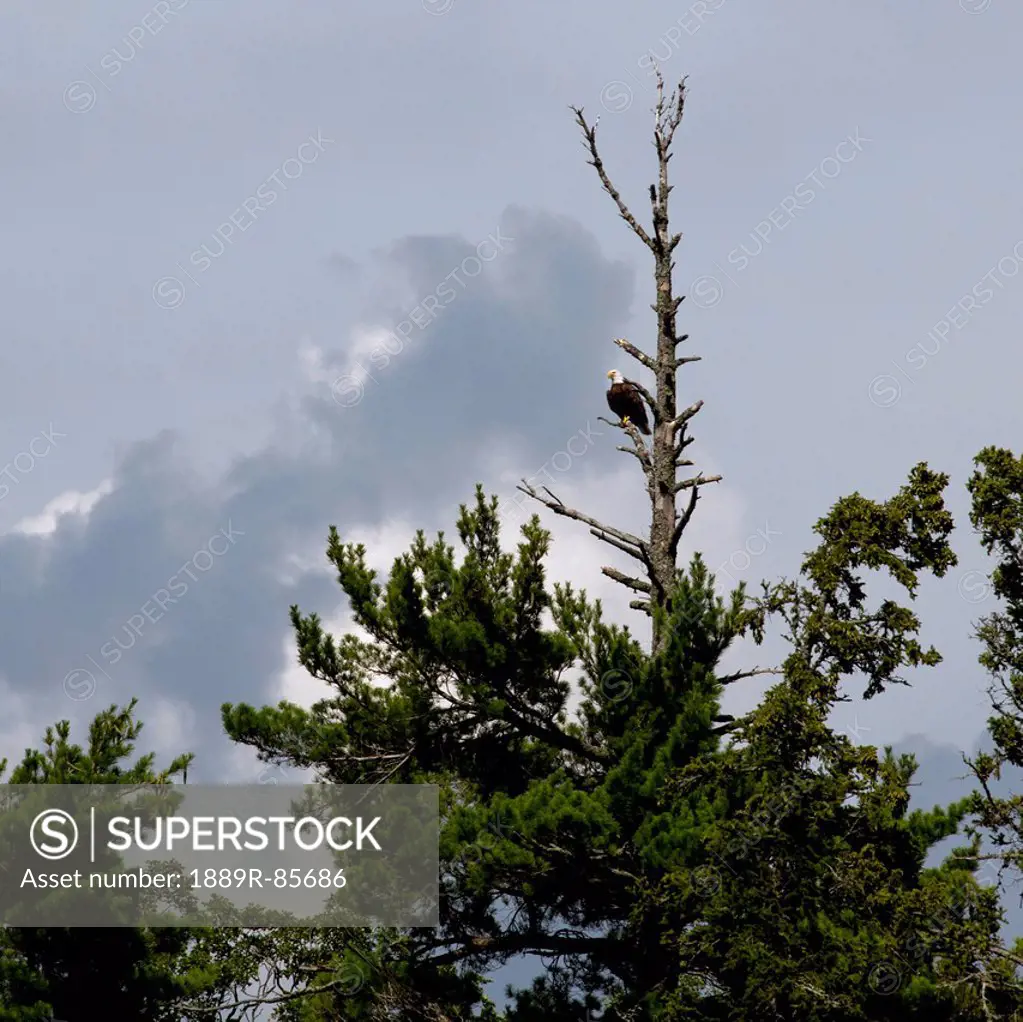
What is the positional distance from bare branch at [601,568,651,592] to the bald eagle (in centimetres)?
225

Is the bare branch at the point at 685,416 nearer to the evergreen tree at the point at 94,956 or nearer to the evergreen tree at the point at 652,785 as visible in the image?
the evergreen tree at the point at 652,785

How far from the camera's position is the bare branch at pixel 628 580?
2092cm

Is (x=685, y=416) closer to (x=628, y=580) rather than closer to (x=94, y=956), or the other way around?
(x=628, y=580)

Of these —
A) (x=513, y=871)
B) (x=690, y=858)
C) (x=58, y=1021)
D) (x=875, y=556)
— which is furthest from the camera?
(x=58, y=1021)

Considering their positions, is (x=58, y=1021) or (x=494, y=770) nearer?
(x=58, y=1021)

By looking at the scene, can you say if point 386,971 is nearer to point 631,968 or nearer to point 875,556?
point 631,968

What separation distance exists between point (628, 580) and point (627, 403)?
2.64 meters

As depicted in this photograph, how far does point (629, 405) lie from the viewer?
Result: 71.3ft

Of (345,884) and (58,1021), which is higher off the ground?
(345,884)

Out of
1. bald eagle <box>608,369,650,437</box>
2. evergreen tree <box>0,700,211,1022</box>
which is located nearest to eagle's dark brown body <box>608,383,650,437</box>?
bald eagle <box>608,369,650,437</box>

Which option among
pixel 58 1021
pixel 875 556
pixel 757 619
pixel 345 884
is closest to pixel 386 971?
pixel 345 884

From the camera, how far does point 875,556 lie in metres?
14.9

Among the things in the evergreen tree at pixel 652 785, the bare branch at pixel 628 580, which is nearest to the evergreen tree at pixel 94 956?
the evergreen tree at pixel 652 785

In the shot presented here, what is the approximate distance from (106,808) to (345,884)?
3.43 metres
